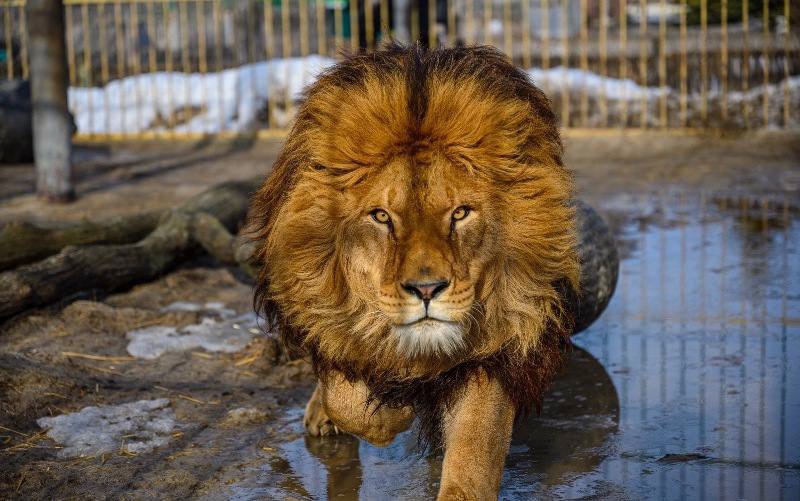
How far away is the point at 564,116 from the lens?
44.1ft

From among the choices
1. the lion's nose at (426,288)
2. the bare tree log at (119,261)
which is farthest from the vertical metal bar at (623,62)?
the lion's nose at (426,288)

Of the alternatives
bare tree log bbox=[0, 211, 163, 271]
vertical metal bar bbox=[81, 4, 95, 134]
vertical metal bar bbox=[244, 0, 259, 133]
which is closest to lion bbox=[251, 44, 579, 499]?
bare tree log bbox=[0, 211, 163, 271]

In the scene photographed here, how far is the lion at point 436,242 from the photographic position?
312cm

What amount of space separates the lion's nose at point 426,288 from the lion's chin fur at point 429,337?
0.08 metres

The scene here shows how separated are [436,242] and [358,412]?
2.67ft

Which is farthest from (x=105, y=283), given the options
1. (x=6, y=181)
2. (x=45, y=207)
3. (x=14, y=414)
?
(x=6, y=181)

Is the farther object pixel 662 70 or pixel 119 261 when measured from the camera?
pixel 662 70

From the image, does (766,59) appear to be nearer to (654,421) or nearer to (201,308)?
(201,308)

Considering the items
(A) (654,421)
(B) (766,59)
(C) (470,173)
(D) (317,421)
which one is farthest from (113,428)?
(B) (766,59)

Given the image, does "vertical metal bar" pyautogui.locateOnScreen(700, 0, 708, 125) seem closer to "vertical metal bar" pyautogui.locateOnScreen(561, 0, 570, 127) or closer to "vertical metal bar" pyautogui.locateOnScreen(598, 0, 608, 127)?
"vertical metal bar" pyautogui.locateOnScreen(598, 0, 608, 127)

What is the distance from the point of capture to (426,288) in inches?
118

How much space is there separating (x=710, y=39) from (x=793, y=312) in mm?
9314

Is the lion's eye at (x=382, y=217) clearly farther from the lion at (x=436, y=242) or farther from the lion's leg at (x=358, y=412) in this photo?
the lion's leg at (x=358, y=412)

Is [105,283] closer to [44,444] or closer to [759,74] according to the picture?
[44,444]
